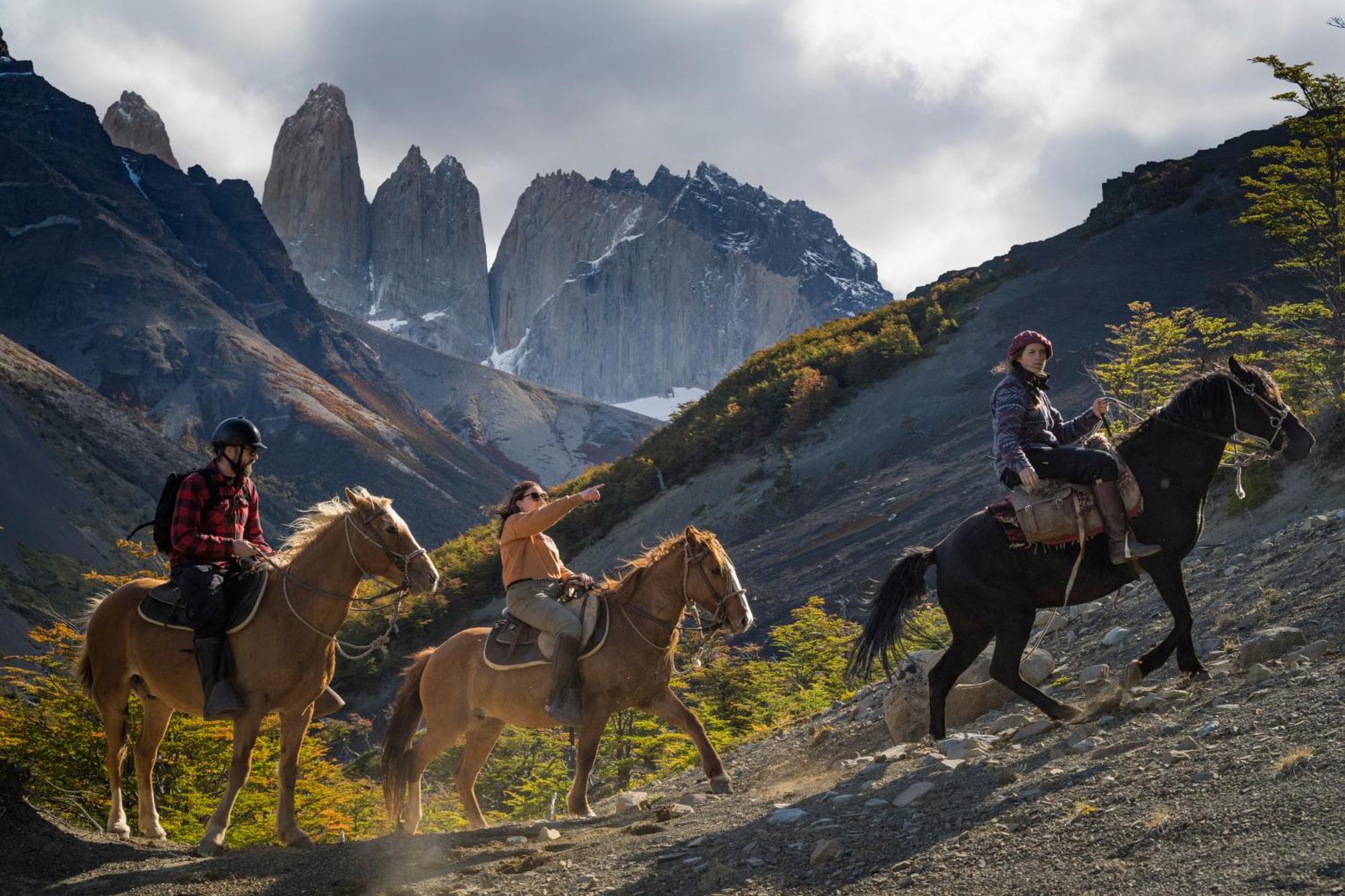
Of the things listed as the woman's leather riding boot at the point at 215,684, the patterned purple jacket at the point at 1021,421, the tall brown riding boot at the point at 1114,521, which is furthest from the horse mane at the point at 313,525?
the tall brown riding boot at the point at 1114,521

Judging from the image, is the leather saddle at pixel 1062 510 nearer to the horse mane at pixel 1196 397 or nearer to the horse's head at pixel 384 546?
the horse mane at pixel 1196 397

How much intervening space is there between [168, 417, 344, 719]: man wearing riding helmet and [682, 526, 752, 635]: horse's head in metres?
3.40

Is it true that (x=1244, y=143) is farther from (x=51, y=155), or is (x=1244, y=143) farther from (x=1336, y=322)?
(x=51, y=155)

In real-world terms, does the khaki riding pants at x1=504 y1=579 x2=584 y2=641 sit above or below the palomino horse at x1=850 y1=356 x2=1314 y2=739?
above

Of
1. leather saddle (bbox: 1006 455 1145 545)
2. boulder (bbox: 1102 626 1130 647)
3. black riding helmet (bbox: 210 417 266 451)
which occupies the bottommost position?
boulder (bbox: 1102 626 1130 647)

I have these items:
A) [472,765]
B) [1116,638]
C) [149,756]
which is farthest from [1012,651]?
[149,756]

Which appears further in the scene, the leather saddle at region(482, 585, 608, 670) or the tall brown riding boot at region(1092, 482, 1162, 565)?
the leather saddle at region(482, 585, 608, 670)

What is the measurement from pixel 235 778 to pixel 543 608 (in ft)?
9.55

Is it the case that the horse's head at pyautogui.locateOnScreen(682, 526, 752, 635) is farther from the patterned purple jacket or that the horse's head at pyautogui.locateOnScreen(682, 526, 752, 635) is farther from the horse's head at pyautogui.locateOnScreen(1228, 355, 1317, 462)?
the horse's head at pyautogui.locateOnScreen(1228, 355, 1317, 462)

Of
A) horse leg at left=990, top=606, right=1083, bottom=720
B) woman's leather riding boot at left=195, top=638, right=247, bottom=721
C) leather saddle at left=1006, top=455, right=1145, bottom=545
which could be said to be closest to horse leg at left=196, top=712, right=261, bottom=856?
woman's leather riding boot at left=195, top=638, right=247, bottom=721

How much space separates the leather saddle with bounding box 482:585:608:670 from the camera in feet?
31.1

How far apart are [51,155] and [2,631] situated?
118491 mm

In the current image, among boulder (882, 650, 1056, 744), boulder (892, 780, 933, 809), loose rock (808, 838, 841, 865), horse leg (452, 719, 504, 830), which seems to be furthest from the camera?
horse leg (452, 719, 504, 830)

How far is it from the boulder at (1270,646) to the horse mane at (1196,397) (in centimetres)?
178
